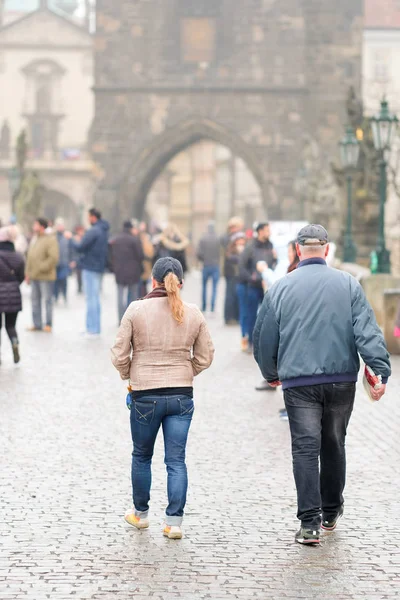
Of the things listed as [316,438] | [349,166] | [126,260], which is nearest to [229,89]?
[349,166]

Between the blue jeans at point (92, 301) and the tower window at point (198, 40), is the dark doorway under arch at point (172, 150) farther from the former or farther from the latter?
the blue jeans at point (92, 301)

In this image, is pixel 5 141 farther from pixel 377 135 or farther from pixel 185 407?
pixel 185 407

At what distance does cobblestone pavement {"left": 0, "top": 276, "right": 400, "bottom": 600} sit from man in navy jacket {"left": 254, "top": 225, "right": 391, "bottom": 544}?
25 centimetres

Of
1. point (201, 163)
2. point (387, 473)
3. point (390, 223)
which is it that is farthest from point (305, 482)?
point (201, 163)

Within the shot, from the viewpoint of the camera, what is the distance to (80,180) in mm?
87688

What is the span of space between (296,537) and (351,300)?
119cm

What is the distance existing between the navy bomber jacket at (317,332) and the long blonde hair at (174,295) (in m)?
0.42

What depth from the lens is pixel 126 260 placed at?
2127cm

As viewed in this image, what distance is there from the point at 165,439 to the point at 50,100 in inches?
3304

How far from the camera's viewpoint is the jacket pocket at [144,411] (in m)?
7.58

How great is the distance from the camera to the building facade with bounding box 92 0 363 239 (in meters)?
50.7

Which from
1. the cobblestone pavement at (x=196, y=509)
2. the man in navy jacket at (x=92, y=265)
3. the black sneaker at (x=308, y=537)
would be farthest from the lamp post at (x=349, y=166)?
the black sneaker at (x=308, y=537)

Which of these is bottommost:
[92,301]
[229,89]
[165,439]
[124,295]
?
[124,295]

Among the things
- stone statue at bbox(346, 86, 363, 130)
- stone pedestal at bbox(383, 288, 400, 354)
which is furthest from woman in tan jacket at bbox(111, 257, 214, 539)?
stone statue at bbox(346, 86, 363, 130)
